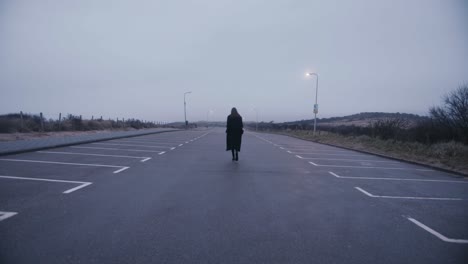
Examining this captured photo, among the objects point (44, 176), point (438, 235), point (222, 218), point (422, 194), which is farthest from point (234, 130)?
point (438, 235)

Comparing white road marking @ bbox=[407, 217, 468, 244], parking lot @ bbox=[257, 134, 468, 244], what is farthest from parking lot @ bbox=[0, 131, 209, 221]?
parking lot @ bbox=[257, 134, 468, 244]

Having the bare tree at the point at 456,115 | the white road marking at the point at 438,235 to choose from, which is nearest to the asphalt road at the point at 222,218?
the white road marking at the point at 438,235

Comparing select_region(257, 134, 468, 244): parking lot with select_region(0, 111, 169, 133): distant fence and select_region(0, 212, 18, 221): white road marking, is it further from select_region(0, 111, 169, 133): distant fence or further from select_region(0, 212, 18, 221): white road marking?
select_region(0, 111, 169, 133): distant fence

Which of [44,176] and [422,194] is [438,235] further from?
[44,176]

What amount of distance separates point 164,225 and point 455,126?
72.6 feet

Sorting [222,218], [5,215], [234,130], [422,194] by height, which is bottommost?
[422,194]

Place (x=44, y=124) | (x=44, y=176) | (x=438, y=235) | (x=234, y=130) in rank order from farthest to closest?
(x=44, y=124), (x=234, y=130), (x=44, y=176), (x=438, y=235)

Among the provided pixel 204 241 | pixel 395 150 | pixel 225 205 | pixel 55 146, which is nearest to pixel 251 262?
pixel 204 241

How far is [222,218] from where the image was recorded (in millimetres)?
4773

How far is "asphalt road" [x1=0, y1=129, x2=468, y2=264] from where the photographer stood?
353cm

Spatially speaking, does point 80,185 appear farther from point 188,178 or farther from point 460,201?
point 460,201

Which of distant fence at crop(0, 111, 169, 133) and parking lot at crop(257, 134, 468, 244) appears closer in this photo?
parking lot at crop(257, 134, 468, 244)

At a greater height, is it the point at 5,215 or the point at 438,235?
the point at 5,215

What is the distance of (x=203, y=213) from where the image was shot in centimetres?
500
